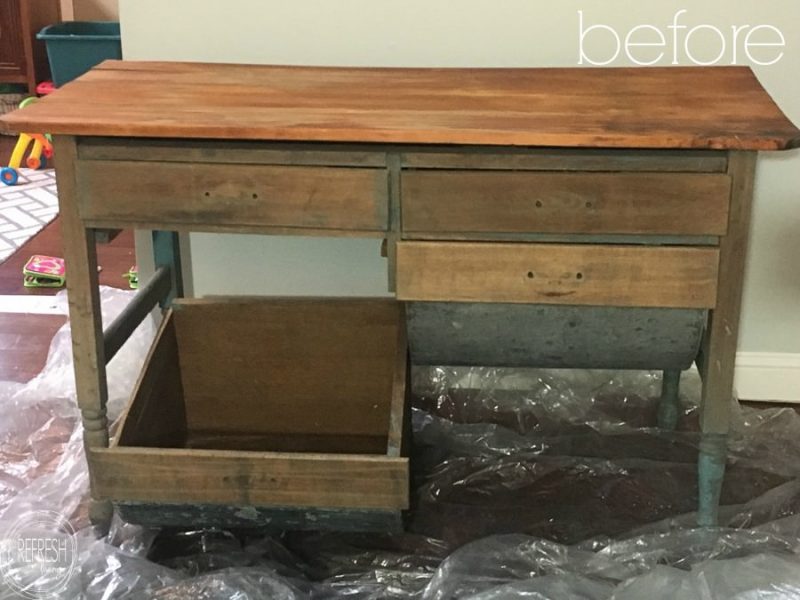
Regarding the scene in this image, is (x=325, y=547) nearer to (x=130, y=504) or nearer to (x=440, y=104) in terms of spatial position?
(x=130, y=504)

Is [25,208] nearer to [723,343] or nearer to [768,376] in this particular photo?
[768,376]

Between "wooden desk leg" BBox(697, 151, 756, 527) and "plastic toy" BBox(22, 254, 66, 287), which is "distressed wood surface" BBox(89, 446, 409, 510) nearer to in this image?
"wooden desk leg" BBox(697, 151, 756, 527)

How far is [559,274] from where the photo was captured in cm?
137

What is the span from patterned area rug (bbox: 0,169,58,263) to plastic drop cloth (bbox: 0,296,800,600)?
0.84 meters

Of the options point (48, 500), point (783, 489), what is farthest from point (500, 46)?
point (48, 500)

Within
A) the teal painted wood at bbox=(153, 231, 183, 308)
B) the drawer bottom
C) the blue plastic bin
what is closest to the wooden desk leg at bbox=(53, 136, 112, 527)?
the drawer bottom

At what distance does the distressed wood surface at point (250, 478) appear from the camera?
1.40 meters

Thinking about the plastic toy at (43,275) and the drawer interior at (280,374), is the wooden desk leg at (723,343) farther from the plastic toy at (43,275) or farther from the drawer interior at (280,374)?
the plastic toy at (43,275)

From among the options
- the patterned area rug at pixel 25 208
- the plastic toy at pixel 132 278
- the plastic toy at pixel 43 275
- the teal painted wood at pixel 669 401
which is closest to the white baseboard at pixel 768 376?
the teal painted wood at pixel 669 401

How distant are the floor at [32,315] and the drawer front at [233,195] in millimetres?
682

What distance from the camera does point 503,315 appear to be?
150 centimetres

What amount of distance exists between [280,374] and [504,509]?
0.47 m

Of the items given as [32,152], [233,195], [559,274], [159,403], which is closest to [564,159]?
[559,274]

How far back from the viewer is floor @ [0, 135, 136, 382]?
6.94ft
